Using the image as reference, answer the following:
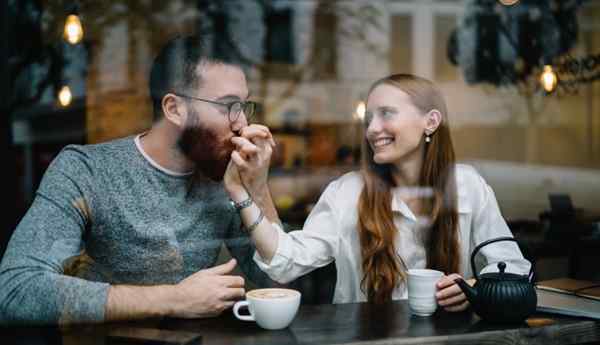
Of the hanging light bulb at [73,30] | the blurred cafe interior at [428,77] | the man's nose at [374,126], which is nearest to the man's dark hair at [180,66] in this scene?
the blurred cafe interior at [428,77]

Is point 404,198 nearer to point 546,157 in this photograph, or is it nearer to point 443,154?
point 443,154

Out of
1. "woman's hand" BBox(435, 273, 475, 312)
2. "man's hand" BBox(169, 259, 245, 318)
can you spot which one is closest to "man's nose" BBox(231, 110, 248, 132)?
"man's hand" BBox(169, 259, 245, 318)

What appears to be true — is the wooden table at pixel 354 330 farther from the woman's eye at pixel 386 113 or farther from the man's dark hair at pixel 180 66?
the man's dark hair at pixel 180 66

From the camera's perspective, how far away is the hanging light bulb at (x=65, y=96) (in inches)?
120

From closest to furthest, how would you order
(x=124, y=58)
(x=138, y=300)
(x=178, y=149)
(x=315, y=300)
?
(x=138, y=300), (x=178, y=149), (x=315, y=300), (x=124, y=58)

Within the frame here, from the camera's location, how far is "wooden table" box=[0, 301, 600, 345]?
4.33 feet

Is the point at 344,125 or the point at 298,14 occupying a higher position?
the point at 298,14

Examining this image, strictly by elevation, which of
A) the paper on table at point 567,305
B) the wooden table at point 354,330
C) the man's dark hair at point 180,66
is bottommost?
the paper on table at point 567,305

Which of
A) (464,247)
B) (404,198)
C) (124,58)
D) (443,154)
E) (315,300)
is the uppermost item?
A: (124,58)

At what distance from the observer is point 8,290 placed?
149 centimetres

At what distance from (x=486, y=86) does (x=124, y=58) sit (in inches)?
90.5

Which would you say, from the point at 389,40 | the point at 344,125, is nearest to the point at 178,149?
the point at 389,40

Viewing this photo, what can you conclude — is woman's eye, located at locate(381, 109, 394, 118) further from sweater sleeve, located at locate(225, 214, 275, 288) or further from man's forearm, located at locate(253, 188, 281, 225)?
sweater sleeve, located at locate(225, 214, 275, 288)

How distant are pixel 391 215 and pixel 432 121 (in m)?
0.33
